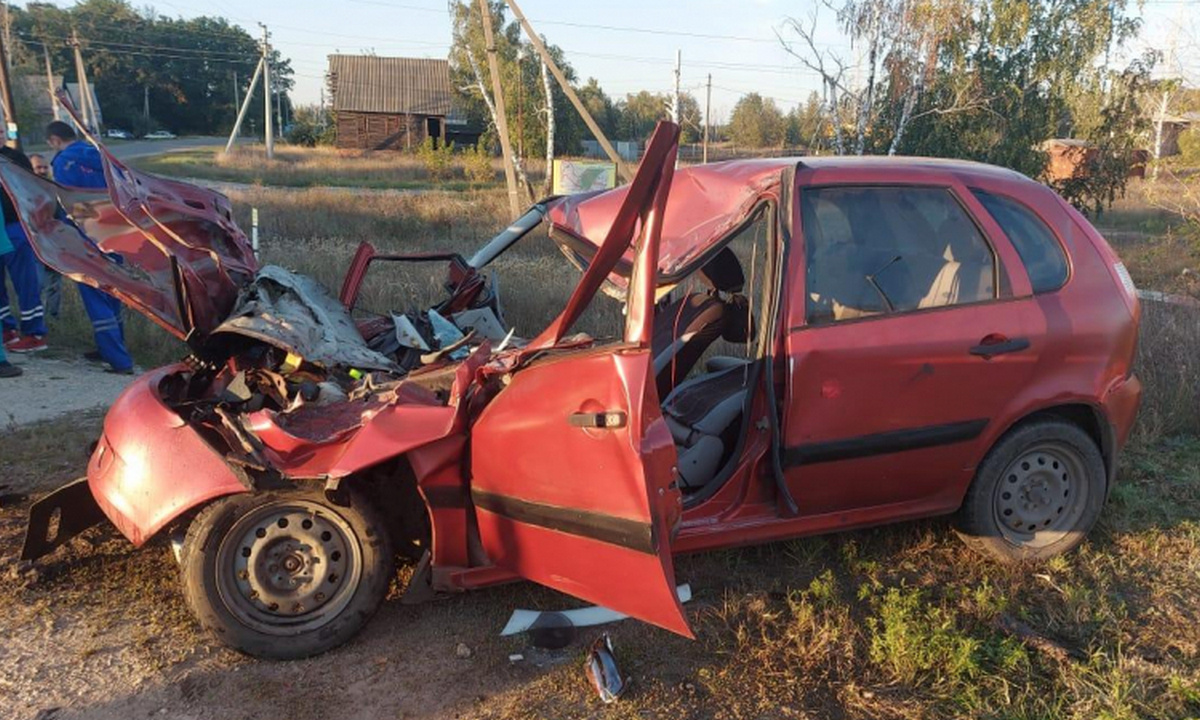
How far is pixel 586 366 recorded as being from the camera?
2764 millimetres

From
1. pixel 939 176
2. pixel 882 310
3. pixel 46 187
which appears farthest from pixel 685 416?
pixel 46 187

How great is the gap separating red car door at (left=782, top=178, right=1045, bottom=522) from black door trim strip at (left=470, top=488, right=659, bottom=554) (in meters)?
0.94

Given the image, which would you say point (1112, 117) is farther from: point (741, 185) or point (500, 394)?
point (500, 394)

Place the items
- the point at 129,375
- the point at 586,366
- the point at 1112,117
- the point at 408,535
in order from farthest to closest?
the point at 1112,117
the point at 129,375
the point at 408,535
the point at 586,366

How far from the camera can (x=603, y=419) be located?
2.68 meters

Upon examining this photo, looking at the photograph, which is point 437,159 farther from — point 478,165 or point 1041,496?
point 1041,496

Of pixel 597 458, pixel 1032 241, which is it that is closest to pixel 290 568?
pixel 597 458

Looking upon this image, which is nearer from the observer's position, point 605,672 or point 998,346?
point 605,672

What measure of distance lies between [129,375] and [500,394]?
535cm

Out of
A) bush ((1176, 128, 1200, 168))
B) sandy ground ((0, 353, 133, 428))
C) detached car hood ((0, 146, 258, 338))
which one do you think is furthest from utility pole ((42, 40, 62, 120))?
bush ((1176, 128, 1200, 168))

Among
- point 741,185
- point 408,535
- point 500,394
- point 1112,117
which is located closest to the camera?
point 500,394

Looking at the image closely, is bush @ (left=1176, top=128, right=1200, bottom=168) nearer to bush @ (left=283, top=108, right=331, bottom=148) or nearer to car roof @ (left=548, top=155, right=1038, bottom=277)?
car roof @ (left=548, top=155, right=1038, bottom=277)

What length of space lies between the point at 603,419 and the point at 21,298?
6.99 meters

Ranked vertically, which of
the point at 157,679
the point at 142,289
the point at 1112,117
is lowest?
the point at 157,679
